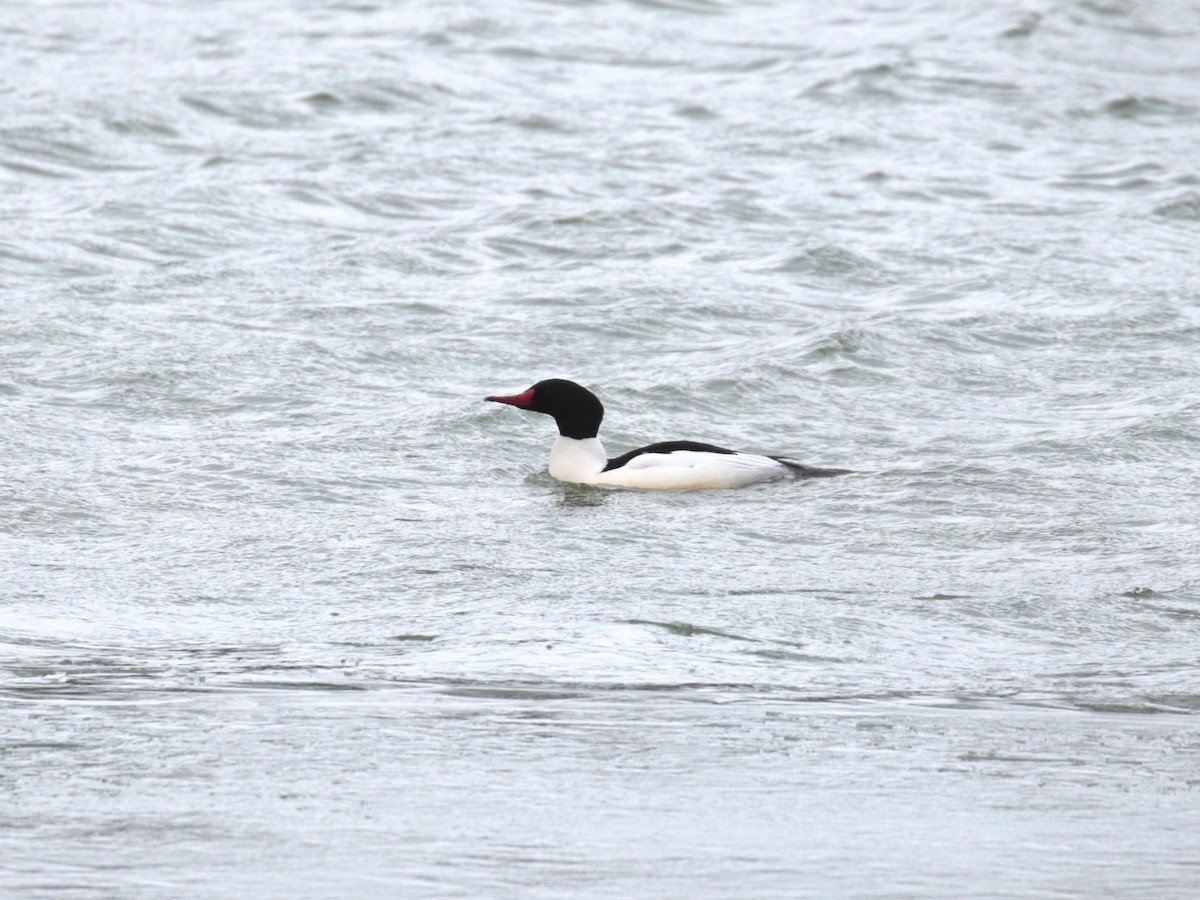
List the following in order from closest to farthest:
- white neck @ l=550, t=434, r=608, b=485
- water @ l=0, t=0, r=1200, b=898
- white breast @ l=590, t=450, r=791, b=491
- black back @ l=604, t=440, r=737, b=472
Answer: water @ l=0, t=0, r=1200, b=898, white breast @ l=590, t=450, r=791, b=491, black back @ l=604, t=440, r=737, b=472, white neck @ l=550, t=434, r=608, b=485

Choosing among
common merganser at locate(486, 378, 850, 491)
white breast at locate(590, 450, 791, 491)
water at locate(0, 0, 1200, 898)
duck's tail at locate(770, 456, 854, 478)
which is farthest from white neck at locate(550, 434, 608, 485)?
duck's tail at locate(770, 456, 854, 478)

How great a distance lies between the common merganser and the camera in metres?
10.3

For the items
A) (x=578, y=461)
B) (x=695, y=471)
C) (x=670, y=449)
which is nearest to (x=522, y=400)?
(x=578, y=461)

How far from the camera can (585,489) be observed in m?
10.4

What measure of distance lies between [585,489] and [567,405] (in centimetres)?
50

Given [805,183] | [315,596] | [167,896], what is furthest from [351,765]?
[805,183]

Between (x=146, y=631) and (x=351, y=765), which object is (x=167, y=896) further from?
(x=146, y=631)

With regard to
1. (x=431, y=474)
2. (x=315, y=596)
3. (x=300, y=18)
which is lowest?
(x=300, y=18)

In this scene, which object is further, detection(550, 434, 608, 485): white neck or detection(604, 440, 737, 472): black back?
detection(550, 434, 608, 485): white neck

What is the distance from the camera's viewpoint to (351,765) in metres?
5.40

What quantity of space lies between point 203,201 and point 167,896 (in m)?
13.2

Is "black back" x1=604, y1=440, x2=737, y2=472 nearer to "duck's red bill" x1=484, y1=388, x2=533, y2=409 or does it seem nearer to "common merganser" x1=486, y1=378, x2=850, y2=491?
"common merganser" x1=486, y1=378, x2=850, y2=491

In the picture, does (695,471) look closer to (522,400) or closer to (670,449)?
(670,449)

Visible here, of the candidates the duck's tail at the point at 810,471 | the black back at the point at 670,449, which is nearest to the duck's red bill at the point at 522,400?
the black back at the point at 670,449
